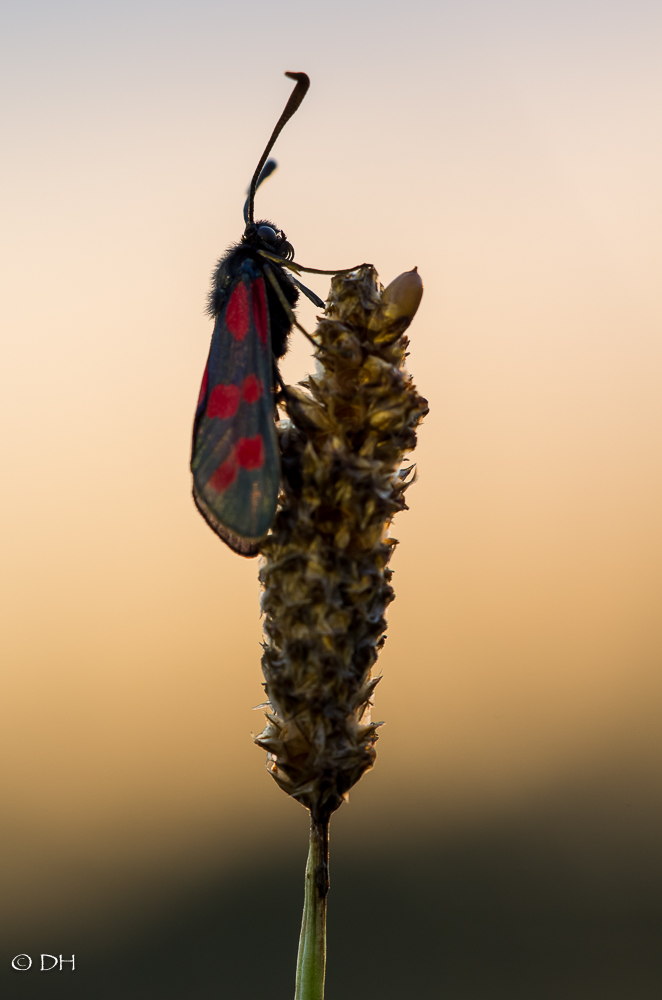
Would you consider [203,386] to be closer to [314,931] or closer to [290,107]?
[290,107]

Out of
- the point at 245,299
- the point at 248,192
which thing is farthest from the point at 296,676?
the point at 248,192

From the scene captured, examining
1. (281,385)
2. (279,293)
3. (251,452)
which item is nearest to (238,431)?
(251,452)

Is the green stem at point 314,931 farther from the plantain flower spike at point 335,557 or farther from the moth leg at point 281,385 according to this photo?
the moth leg at point 281,385

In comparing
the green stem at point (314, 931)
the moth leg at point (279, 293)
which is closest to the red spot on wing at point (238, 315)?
the moth leg at point (279, 293)

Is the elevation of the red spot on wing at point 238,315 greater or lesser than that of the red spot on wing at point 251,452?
greater

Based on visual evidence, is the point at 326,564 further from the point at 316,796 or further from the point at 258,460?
the point at 316,796

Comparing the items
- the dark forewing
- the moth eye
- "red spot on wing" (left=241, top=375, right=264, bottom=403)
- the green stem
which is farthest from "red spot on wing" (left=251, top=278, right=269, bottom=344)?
the green stem

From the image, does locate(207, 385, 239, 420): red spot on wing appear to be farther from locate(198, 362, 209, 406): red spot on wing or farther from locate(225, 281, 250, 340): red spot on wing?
locate(225, 281, 250, 340): red spot on wing
